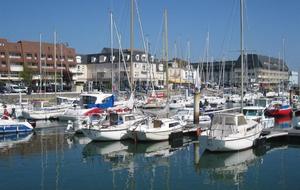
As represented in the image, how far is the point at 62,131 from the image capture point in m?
43.1

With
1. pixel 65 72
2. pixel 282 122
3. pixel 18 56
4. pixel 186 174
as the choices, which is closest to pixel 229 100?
pixel 282 122

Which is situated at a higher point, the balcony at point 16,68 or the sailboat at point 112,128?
the balcony at point 16,68

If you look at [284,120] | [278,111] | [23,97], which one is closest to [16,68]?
[23,97]

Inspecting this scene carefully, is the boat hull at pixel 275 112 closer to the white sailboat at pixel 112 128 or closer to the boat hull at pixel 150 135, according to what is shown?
the boat hull at pixel 150 135

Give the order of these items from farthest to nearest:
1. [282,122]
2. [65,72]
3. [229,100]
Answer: [65,72] < [229,100] < [282,122]

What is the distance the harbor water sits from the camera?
22.6 meters

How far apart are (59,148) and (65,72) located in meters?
77.4

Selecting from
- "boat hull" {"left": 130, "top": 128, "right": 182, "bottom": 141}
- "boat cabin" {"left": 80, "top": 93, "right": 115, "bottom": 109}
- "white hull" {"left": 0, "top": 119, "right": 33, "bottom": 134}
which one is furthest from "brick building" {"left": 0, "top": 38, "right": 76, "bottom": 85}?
"boat hull" {"left": 130, "top": 128, "right": 182, "bottom": 141}

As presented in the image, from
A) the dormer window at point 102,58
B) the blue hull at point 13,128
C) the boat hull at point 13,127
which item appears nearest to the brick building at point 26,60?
the dormer window at point 102,58

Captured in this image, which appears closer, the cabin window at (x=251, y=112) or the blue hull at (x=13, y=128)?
the blue hull at (x=13, y=128)

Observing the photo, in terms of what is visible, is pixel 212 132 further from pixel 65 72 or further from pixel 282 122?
pixel 65 72

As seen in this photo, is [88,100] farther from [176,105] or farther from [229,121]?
[229,121]

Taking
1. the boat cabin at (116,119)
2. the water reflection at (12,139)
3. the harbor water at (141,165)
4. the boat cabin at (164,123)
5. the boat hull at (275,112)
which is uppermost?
the boat cabin at (116,119)

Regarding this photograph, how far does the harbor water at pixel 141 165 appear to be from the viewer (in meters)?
22.6
